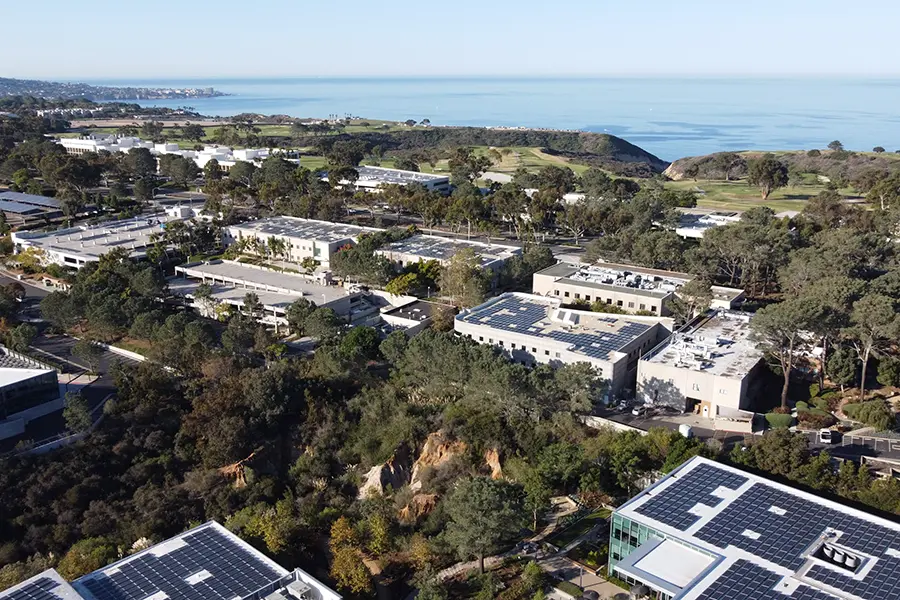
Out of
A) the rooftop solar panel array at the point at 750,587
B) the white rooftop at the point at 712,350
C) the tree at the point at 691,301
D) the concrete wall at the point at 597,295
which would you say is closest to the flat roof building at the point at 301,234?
the concrete wall at the point at 597,295

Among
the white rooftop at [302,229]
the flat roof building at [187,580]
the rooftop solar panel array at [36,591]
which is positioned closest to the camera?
the rooftop solar panel array at [36,591]

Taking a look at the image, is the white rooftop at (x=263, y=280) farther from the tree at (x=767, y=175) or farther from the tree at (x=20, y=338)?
the tree at (x=767, y=175)

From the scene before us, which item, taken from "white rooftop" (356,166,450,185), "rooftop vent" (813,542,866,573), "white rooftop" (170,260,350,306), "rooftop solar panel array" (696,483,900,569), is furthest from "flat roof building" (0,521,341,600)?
"white rooftop" (356,166,450,185)

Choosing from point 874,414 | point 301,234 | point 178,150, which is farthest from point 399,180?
point 874,414

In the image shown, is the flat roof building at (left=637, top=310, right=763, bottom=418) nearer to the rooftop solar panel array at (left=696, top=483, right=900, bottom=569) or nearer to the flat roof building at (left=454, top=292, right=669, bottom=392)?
the flat roof building at (left=454, top=292, right=669, bottom=392)

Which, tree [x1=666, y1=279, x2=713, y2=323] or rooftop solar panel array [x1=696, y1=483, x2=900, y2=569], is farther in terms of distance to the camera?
tree [x1=666, y1=279, x2=713, y2=323]

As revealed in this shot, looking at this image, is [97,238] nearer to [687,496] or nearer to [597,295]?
[597,295]
